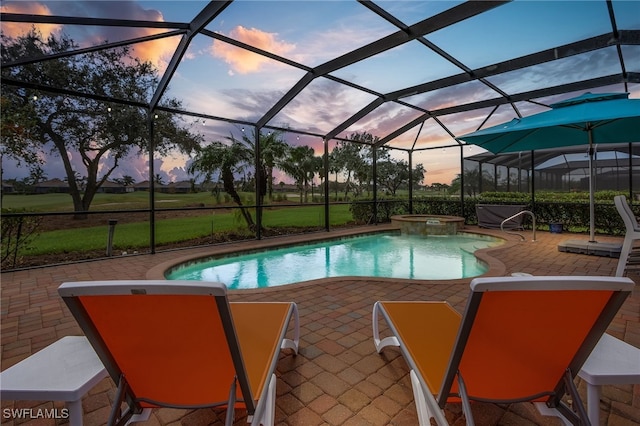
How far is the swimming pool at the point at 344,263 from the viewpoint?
5758 mm

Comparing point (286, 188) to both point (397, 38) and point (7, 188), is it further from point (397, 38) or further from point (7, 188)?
point (7, 188)

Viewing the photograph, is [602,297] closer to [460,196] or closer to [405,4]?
[405,4]

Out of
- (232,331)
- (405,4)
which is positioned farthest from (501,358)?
(405,4)

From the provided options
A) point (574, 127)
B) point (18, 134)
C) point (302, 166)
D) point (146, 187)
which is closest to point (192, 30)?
point (18, 134)

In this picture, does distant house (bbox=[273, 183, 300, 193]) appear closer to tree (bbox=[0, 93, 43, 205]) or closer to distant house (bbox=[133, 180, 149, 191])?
distant house (bbox=[133, 180, 149, 191])

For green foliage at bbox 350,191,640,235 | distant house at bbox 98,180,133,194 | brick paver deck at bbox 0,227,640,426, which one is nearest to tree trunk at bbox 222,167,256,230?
distant house at bbox 98,180,133,194

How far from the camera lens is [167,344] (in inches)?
48.9

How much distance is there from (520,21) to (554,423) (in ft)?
18.4

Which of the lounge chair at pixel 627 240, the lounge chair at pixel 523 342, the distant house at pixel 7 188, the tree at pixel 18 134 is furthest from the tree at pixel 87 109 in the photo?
the lounge chair at pixel 627 240

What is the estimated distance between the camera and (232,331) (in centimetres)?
117

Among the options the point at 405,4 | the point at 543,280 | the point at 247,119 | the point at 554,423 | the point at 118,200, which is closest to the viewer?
the point at 543,280

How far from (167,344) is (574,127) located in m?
7.04

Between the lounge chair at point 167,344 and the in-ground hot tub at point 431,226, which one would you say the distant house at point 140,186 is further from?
the lounge chair at point 167,344

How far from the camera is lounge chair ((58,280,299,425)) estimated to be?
1.08 metres
